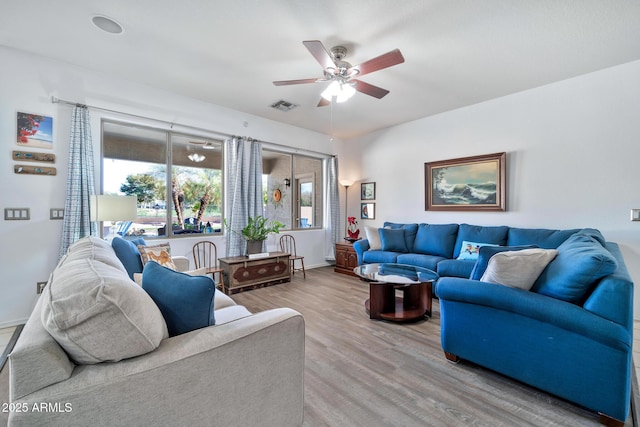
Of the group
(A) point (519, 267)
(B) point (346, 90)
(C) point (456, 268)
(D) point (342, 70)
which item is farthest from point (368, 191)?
(A) point (519, 267)

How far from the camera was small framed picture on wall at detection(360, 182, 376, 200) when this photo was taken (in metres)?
5.60

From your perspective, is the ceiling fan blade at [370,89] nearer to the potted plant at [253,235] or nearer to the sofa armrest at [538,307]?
the sofa armrest at [538,307]

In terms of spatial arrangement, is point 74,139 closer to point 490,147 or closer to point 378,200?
point 378,200

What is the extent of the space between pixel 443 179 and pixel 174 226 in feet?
14.2

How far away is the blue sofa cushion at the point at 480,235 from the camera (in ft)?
12.1

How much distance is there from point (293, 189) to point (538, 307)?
4505mm

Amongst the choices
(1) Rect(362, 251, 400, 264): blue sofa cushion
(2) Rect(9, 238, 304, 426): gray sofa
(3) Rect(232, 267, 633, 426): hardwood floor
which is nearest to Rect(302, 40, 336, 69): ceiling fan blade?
(2) Rect(9, 238, 304, 426): gray sofa

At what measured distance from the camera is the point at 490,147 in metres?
4.07

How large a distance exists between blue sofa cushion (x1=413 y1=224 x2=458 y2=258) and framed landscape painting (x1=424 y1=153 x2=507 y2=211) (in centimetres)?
43

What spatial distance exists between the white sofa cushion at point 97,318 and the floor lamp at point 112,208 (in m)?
Result: 2.08

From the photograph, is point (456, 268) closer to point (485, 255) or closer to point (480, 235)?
point (480, 235)

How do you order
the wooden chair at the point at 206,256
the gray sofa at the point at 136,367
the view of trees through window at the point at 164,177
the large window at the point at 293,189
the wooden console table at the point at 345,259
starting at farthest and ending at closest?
the large window at the point at 293,189 → the wooden console table at the point at 345,259 → the wooden chair at the point at 206,256 → the view of trees through window at the point at 164,177 → the gray sofa at the point at 136,367

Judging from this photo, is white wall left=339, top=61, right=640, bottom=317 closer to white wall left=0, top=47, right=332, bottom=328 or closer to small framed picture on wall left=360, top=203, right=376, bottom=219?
small framed picture on wall left=360, top=203, right=376, bottom=219

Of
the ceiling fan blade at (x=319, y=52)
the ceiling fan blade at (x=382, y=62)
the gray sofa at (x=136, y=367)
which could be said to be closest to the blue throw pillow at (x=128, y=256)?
the gray sofa at (x=136, y=367)
